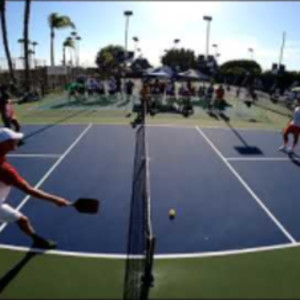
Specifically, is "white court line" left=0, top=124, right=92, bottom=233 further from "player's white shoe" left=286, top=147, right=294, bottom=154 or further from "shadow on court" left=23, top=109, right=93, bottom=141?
"player's white shoe" left=286, top=147, right=294, bottom=154

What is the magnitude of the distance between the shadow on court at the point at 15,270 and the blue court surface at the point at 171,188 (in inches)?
20.2

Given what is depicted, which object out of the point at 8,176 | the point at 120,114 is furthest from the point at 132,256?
the point at 120,114

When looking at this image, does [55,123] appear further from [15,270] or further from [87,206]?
[87,206]

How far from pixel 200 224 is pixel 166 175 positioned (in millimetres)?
3524

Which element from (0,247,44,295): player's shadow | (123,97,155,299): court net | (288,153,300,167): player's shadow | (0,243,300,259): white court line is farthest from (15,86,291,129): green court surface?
(0,247,44,295): player's shadow

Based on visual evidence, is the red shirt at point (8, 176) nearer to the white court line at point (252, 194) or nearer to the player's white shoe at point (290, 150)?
the white court line at point (252, 194)

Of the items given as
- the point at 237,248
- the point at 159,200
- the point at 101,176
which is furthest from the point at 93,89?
the point at 237,248

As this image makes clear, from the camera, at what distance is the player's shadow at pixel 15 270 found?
19.9 ft

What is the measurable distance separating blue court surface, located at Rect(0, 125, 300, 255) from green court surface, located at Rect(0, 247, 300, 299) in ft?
1.53

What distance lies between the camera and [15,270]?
21.2 feet

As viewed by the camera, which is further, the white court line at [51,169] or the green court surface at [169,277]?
the white court line at [51,169]

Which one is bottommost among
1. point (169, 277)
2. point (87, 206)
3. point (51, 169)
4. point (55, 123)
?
point (55, 123)

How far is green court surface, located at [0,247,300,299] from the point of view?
581 cm

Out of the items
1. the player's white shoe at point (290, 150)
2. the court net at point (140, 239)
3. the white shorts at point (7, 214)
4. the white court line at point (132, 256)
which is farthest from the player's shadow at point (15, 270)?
the player's white shoe at point (290, 150)
